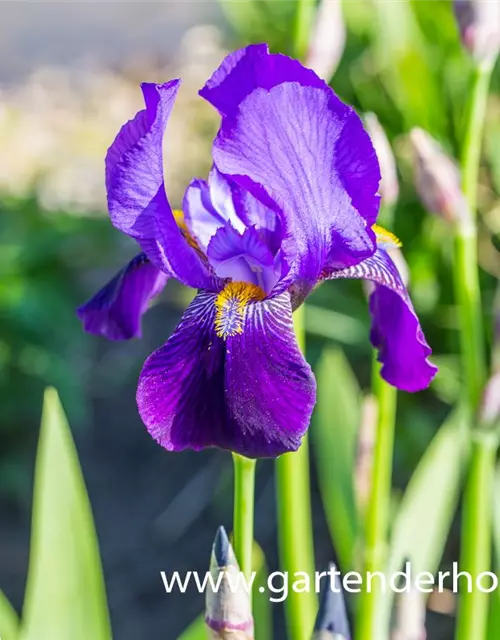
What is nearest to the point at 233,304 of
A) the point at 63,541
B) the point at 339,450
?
the point at 63,541

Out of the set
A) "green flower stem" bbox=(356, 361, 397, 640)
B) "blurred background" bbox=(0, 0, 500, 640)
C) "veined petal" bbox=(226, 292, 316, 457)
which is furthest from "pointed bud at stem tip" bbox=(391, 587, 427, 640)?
"blurred background" bbox=(0, 0, 500, 640)

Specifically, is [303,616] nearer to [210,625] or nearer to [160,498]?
[210,625]

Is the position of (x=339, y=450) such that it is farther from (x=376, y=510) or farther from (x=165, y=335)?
(x=165, y=335)

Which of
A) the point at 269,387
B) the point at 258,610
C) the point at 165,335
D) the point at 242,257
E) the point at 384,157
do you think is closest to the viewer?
the point at 269,387

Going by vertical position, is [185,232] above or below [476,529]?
above

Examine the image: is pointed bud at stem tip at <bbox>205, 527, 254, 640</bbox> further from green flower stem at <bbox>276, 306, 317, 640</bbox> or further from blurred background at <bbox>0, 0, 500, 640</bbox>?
blurred background at <bbox>0, 0, 500, 640</bbox>

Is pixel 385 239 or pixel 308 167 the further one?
pixel 385 239

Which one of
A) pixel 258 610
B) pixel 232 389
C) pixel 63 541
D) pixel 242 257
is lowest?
pixel 258 610

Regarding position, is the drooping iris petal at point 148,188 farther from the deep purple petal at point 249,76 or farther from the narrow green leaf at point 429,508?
the narrow green leaf at point 429,508
